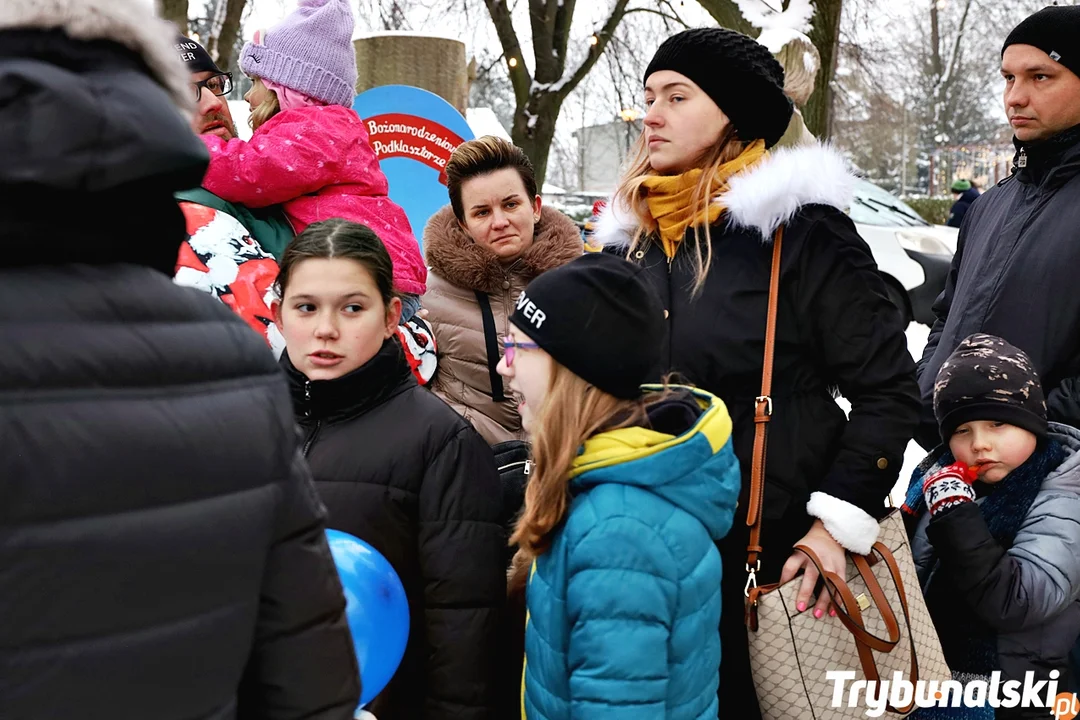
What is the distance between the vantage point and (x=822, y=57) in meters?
7.26

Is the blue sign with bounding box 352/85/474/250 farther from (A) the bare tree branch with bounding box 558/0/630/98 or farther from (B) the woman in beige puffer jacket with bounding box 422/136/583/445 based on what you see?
(A) the bare tree branch with bounding box 558/0/630/98

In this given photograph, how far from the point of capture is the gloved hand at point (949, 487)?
2.58 m

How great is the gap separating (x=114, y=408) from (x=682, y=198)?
163 cm

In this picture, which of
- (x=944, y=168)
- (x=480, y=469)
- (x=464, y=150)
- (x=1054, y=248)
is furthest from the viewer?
(x=944, y=168)

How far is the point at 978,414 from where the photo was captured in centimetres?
273

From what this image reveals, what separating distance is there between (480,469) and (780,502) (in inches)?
26.3

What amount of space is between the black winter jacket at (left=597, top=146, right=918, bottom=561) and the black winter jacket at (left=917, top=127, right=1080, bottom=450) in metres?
0.91

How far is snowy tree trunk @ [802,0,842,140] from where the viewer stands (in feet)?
23.5

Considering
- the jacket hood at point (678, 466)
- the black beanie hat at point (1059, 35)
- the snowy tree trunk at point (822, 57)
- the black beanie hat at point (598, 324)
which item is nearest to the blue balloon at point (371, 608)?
the jacket hood at point (678, 466)

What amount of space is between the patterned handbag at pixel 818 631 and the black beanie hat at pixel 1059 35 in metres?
1.36

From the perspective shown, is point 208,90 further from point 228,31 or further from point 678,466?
point 228,31

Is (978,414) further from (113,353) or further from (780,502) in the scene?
(113,353)

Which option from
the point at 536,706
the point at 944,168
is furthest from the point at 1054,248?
the point at 944,168

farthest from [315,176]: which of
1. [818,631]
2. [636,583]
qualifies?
[818,631]
